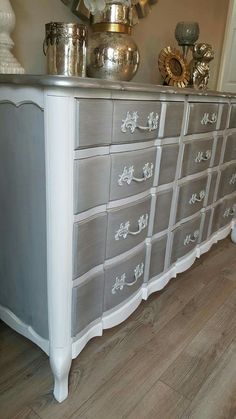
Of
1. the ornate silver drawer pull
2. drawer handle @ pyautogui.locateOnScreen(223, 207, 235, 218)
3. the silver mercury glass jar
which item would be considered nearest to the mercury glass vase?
the silver mercury glass jar

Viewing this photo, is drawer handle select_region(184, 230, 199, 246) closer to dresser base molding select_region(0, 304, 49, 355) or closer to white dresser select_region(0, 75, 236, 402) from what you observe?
white dresser select_region(0, 75, 236, 402)

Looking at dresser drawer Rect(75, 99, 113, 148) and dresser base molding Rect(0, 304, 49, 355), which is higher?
dresser drawer Rect(75, 99, 113, 148)

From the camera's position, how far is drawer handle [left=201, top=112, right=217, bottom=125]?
139cm

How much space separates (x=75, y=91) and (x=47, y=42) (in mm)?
388

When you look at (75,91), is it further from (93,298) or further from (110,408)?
(110,408)

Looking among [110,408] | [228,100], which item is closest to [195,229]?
[228,100]

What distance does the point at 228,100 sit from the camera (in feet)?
5.08

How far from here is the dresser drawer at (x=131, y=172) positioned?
0.97 m

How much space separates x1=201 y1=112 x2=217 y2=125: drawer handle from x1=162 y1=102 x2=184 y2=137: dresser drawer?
21 centimetres

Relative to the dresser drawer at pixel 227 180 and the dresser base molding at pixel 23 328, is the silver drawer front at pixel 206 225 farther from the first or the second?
the dresser base molding at pixel 23 328

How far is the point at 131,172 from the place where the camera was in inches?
40.6

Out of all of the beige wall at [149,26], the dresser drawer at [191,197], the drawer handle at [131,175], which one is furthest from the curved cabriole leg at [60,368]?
the beige wall at [149,26]

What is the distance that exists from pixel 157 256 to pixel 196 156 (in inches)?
19.1

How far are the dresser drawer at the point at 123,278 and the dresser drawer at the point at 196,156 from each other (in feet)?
1.40
